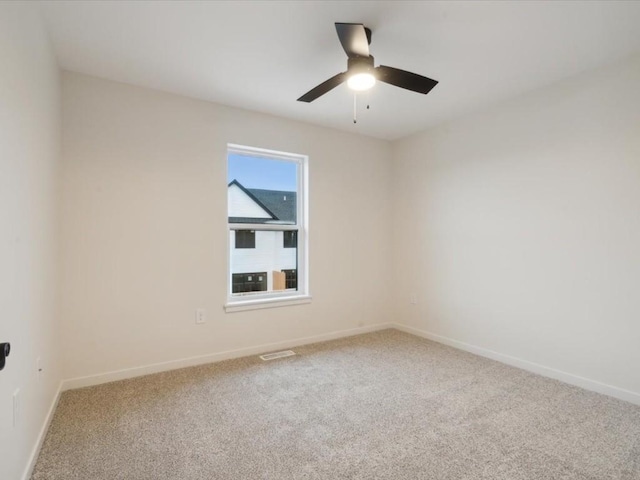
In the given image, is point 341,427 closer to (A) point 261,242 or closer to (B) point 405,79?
(A) point 261,242

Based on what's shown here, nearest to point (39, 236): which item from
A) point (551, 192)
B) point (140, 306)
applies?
point (140, 306)

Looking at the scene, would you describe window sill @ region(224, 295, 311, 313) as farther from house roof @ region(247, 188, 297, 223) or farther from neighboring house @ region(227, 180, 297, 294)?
house roof @ region(247, 188, 297, 223)

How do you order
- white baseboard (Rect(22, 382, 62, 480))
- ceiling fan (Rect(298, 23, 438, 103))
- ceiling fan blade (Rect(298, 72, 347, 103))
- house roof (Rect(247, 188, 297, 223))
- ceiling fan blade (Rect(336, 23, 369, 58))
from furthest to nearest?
1. house roof (Rect(247, 188, 297, 223))
2. ceiling fan blade (Rect(298, 72, 347, 103))
3. ceiling fan (Rect(298, 23, 438, 103))
4. ceiling fan blade (Rect(336, 23, 369, 58))
5. white baseboard (Rect(22, 382, 62, 480))

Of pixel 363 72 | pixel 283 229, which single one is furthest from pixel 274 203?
pixel 363 72

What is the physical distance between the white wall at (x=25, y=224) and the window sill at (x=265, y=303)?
139 cm

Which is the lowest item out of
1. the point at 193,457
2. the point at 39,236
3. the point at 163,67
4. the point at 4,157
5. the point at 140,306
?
the point at 193,457

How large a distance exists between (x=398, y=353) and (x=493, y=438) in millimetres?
1489

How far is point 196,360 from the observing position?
3.09 meters

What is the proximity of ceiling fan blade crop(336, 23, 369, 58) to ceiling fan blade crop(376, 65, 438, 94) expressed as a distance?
156 mm

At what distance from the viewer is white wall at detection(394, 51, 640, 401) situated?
245cm

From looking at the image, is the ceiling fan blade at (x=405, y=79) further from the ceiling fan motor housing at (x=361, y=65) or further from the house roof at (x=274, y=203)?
the house roof at (x=274, y=203)

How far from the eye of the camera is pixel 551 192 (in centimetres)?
284

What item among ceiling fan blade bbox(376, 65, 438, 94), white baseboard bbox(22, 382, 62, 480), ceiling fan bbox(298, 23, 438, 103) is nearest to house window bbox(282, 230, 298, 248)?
ceiling fan bbox(298, 23, 438, 103)

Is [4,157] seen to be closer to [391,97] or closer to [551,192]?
[391,97]
